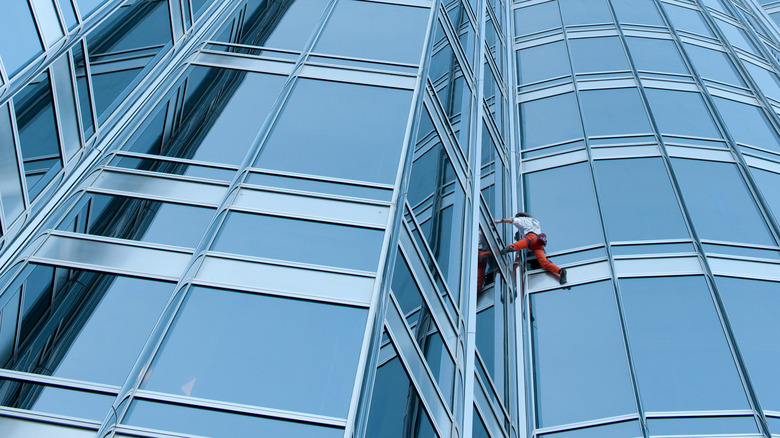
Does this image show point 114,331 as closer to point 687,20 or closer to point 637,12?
point 637,12

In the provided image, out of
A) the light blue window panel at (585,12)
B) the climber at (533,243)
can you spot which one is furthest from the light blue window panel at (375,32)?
the light blue window panel at (585,12)

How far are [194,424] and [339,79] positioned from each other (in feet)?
20.3

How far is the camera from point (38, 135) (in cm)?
853

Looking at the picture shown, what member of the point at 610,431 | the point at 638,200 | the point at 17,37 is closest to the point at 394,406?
the point at 610,431

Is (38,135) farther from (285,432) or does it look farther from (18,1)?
(285,432)

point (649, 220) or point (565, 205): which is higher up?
point (565, 205)

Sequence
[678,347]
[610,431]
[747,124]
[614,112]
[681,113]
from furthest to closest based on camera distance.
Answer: [614,112] < [747,124] < [681,113] < [678,347] < [610,431]

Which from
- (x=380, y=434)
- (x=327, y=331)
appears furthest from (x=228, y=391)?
(x=380, y=434)

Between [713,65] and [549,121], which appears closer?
[549,121]

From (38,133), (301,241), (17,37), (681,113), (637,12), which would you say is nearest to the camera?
(17,37)

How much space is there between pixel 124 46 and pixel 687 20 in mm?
16317

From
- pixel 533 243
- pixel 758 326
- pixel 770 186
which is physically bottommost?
pixel 758 326

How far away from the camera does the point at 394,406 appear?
7.48 meters

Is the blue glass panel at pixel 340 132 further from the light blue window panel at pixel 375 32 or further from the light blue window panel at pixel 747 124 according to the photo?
the light blue window panel at pixel 747 124
